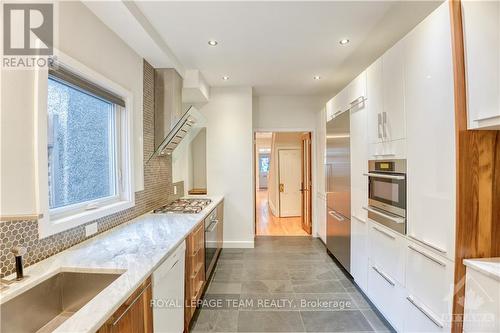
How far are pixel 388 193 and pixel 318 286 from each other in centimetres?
145

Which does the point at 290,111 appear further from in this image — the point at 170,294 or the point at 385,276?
the point at 170,294

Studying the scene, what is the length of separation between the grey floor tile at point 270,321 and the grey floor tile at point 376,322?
63cm

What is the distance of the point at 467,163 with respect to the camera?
135 centimetres

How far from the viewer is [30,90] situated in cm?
131

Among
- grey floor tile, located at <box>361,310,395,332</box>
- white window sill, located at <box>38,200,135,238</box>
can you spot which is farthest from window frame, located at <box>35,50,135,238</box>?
grey floor tile, located at <box>361,310,395,332</box>

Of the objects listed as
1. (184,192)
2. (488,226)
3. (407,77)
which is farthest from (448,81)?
(184,192)

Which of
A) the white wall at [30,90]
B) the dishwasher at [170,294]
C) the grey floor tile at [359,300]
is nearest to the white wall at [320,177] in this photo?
the grey floor tile at [359,300]

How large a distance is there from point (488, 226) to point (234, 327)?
198 cm

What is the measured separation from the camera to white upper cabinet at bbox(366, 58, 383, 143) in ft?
7.19

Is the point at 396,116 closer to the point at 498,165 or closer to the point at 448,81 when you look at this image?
the point at 448,81

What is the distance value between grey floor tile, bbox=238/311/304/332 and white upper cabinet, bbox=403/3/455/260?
4.18 ft

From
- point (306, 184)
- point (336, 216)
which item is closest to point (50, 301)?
point (336, 216)

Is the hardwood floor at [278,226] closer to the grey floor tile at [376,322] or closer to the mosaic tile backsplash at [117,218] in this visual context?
the mosaic tile backsplash at [117,218]

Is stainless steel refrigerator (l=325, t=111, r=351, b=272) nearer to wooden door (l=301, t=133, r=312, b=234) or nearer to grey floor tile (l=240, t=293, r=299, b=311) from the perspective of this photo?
grey floor tile (l=240, t=293, r=299, b=311)
